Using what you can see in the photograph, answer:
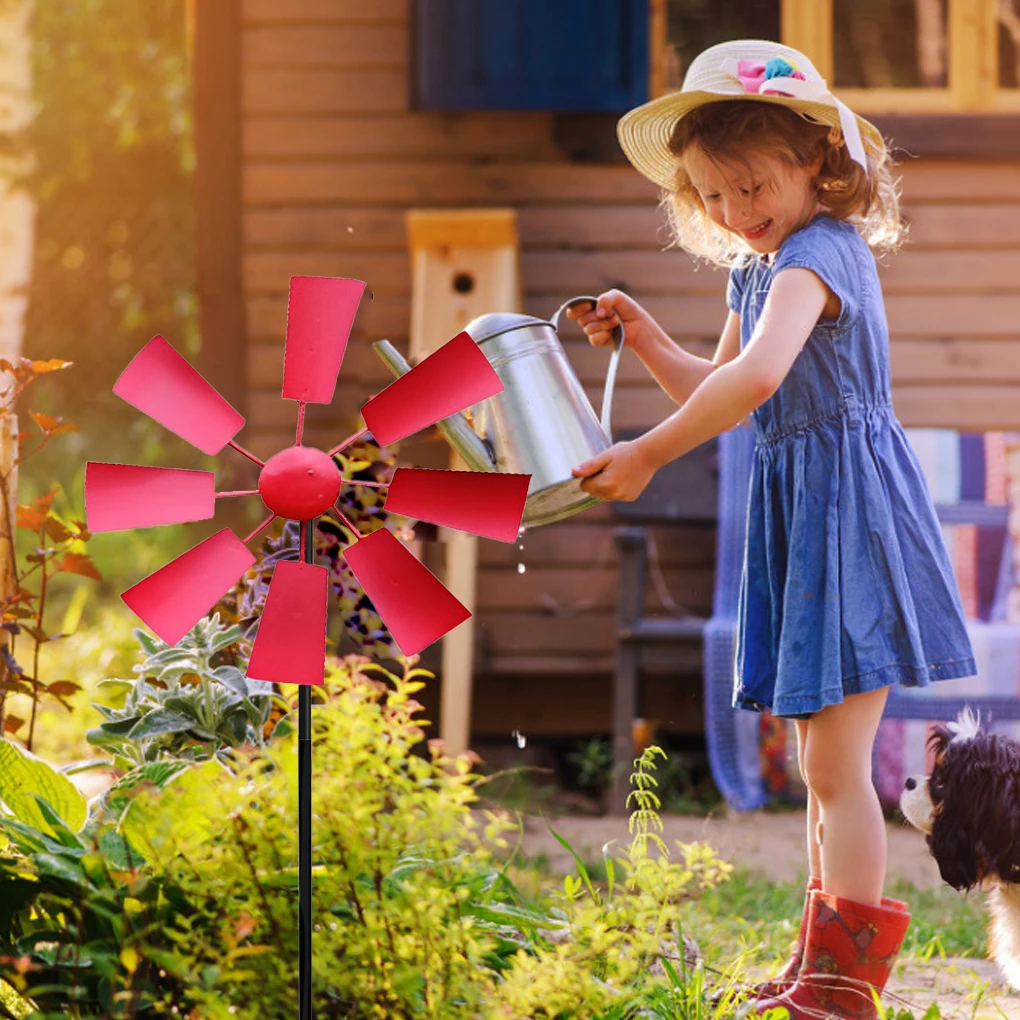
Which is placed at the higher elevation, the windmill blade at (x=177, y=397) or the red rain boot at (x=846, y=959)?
the windmill blade at (x=177, y=397)

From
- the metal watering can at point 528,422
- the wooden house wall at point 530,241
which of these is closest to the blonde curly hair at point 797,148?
the metal watering can at point 528,422

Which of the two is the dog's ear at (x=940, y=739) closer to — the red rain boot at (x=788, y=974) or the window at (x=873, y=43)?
the red rain boot at (x=788, y=974)

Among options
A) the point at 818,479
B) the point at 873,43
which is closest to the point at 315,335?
the point at 818,479

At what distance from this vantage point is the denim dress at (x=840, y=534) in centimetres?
199

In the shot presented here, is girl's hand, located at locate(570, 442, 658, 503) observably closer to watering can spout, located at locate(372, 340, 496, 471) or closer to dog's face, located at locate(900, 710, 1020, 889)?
watering can spout, located at locate(372, 340, 496, 471)

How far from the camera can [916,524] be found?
2.08 metres

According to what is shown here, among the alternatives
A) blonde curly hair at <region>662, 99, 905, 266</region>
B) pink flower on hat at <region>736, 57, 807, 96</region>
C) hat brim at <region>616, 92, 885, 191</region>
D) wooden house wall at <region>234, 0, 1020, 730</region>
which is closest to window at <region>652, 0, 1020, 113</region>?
wooden house wall at <region>234, 0, 1020, 730</region>

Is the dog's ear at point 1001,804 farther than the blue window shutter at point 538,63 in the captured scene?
No

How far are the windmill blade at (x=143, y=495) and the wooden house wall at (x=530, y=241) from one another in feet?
9.61

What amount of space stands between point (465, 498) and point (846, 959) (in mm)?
926

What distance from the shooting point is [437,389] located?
166cm

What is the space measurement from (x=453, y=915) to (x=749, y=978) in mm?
854

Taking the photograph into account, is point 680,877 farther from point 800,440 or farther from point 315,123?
point 315,123

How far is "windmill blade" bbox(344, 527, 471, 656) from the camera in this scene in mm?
1602
